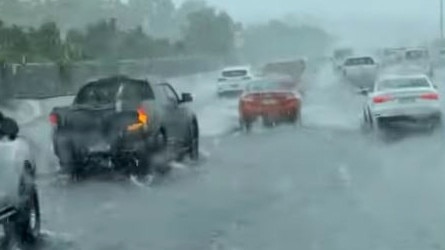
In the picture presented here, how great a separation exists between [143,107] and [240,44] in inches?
3559

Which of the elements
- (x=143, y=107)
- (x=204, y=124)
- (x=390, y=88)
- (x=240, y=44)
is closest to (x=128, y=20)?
(x=240, y=44)

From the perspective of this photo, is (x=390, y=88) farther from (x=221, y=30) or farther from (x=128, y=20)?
(x=221, y=30)

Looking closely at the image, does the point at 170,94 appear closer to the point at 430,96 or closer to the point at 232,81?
the point at 430,96

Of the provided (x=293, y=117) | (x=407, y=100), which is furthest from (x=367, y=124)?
(x=293, y=117)

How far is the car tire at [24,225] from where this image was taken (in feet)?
41.7

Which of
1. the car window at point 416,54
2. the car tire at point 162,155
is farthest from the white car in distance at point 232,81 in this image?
the car tire at point 162,155

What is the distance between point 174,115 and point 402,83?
372 inches

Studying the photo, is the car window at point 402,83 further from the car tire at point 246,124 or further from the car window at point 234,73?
the car window at point 234,73

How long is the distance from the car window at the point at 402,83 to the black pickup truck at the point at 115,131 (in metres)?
9.77

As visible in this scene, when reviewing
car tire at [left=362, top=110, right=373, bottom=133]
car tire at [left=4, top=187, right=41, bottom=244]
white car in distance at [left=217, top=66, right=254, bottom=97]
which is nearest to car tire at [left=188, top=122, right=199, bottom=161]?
car tire at [left=362, top=110, right=373, bottom=133]

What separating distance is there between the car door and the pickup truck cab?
36.2 metres

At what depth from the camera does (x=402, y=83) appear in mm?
30562

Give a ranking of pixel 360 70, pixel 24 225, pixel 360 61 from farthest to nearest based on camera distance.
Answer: pixel 360 61, pixel 360 70, pixel 24 225

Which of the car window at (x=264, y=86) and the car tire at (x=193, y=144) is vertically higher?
the car tire at (x=193, y=144)
